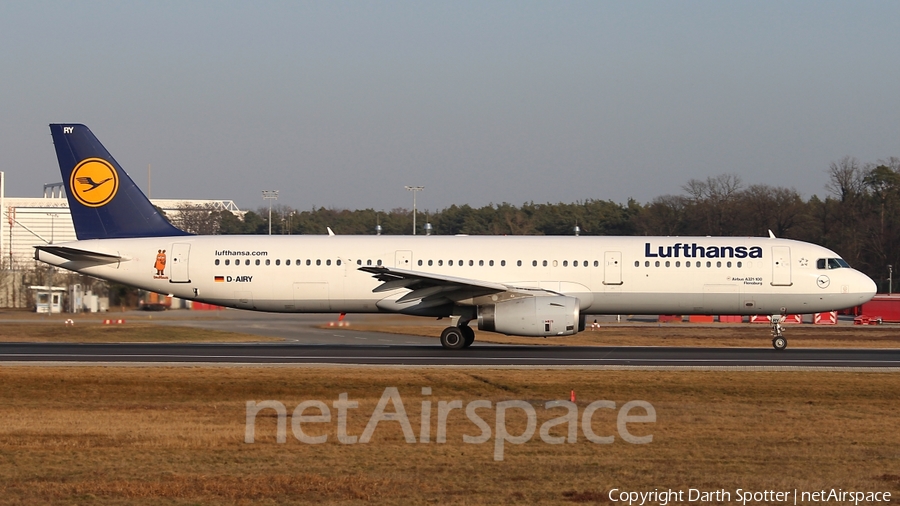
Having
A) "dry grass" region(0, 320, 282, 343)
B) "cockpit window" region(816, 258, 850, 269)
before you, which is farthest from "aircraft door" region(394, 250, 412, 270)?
"cockpit window" region(816, 258, 850, 269)

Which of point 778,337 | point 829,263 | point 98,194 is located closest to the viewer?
point 778,337

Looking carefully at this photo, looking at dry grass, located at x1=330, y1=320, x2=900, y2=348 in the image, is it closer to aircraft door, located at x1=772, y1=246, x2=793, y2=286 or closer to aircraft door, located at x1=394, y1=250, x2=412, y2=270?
aircraft door, located at x1=394, y1=250, x2=412, y2=270

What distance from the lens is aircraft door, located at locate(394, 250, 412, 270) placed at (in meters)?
28.6

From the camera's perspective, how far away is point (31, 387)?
60.0 ft

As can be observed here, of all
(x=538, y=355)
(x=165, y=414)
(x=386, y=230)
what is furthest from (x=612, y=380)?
(x=386, y=230)

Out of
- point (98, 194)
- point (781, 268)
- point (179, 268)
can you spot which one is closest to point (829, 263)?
point (781, 268)

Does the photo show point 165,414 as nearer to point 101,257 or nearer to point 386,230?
point 101,257

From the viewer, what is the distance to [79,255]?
28.6 m

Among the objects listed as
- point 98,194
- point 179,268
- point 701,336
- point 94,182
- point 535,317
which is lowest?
point 701,336

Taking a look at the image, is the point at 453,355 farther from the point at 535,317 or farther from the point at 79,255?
the point at 79,255

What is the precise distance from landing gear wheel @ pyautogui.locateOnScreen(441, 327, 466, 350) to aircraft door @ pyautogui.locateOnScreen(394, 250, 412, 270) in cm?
244

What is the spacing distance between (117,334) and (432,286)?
12.9 m

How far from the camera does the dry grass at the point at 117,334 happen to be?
32812mm

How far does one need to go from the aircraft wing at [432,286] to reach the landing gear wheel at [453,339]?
94 centimetres
